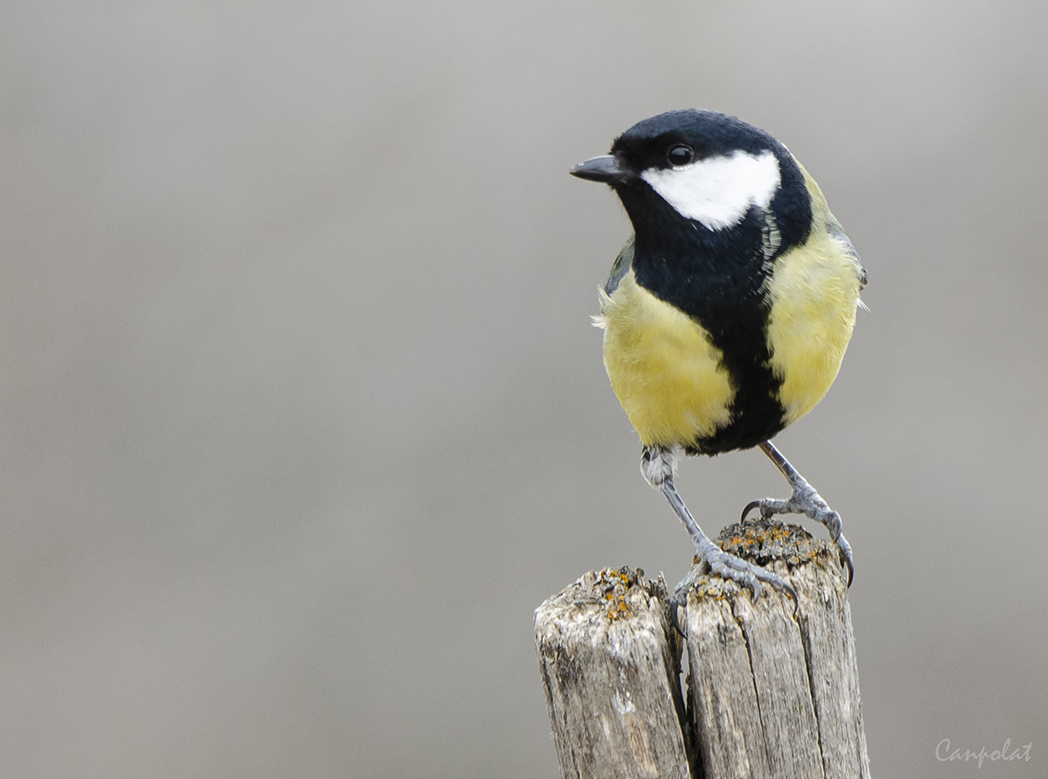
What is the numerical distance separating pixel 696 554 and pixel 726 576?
313 millimetres

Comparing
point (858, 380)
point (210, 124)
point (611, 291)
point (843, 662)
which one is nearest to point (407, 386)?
point (210, 124)

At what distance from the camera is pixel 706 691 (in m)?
1.97

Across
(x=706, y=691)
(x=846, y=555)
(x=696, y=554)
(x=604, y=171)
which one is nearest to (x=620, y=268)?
(x=604, y=171)

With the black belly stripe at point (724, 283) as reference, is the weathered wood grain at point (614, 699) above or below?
below

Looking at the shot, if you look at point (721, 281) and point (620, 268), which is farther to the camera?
point (620, 268)

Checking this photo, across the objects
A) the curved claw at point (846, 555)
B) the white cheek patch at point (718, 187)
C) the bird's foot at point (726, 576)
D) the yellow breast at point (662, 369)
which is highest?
the white cheek patch at point (718, 187)

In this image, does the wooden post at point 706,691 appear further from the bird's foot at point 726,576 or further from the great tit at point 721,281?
the great tit at point 721,281

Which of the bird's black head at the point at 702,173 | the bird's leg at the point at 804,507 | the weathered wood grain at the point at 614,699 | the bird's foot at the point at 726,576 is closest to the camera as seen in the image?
the weathered wood grain at the point at 614,699

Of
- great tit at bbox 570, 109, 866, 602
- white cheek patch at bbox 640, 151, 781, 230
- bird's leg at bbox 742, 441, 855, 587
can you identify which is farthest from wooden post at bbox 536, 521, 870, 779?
white cheek patch at bbox 640, 151, 781, 230

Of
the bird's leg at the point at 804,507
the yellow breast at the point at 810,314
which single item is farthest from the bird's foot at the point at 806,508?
the yellow breast at the point at 810,314

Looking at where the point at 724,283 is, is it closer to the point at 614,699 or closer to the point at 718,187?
the point at 718,187

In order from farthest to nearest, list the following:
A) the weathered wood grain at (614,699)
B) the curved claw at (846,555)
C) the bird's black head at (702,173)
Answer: the curved claw at (846,555) → the bird's black head at (702,173) → the weathered wood grain at (614,699)

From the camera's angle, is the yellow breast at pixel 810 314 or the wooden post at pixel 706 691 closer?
the wooden post at pixel 706 691

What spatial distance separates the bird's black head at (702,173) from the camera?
232 centimetres
